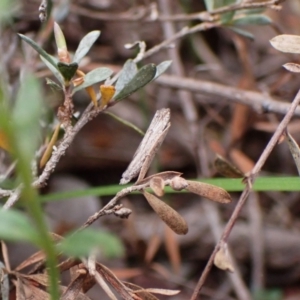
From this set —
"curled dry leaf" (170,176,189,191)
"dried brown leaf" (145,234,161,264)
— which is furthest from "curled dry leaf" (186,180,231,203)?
"dried brown leaf" (145,234,161,264)

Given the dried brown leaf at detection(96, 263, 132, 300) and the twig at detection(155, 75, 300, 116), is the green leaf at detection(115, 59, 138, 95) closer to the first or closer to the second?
the dried brown leaf at detection(96, 263, 132, 300)

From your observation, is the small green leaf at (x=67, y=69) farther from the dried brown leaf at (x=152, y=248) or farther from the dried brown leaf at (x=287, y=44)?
the dried brown leaf at (x=152, y=248)

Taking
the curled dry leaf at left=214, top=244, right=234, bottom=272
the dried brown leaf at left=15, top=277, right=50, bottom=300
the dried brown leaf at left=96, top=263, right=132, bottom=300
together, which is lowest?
the dried brown leaf at left=15, top=277, right=50, bottom=300

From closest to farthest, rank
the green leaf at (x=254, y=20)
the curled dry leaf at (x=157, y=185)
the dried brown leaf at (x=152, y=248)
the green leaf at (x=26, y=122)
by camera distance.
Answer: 1. the green leaf at (x=26, y=122)
2. the curled dry leaf at (x=157, y=185)
3. the green leaf at (x=254, y=20)
4. the dried brown leaf at (x=152, y=248)

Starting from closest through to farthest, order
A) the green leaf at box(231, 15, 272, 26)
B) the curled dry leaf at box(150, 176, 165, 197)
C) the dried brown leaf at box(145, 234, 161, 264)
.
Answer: the curled dry leaf at box(150, 176, 165, 197)
the green leaf at box(231, 15, 272, 26)
the dried brown leaf at box(145, 234, 161, 264)

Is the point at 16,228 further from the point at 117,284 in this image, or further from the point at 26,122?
the point at 117,284

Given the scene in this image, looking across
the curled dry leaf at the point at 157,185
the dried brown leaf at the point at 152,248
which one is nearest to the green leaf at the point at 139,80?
the curled dry leaf at the point at 157,185

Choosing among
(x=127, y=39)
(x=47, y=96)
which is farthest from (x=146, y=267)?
(x=127, y=39)
